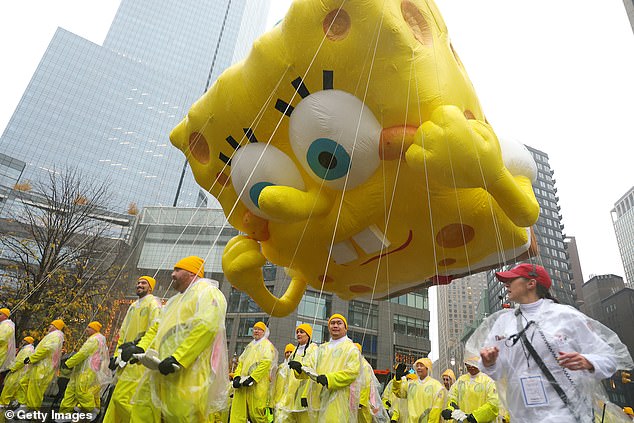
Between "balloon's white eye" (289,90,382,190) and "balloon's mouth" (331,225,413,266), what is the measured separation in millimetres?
700

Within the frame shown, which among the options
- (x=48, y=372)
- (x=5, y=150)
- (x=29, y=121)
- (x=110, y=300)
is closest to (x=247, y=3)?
Answer: (x=29, y=121)

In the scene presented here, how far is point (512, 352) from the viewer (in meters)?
2.98

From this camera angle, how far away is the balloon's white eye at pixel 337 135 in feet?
14.2

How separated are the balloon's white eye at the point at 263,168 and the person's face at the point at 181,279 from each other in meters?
1.27

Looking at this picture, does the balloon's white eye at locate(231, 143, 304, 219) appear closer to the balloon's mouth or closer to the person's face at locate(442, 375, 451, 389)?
the balloon's mouth

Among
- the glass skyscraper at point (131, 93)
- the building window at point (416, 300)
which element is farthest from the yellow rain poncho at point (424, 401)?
the glass skyscraper at point (131, 93)

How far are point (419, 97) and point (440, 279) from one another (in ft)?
9.84

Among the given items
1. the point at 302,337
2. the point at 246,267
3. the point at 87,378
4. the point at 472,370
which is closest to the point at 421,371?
the point at 472,370

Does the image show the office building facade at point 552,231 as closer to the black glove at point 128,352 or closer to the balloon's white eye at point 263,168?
the balloon's white eye at point 263,168

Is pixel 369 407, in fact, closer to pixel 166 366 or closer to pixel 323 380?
pixel 323 380

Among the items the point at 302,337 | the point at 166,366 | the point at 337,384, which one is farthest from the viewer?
the point at 302,337

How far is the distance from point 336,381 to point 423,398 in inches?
131

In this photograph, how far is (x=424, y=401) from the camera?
703cm

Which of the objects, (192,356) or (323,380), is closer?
(192,356)
